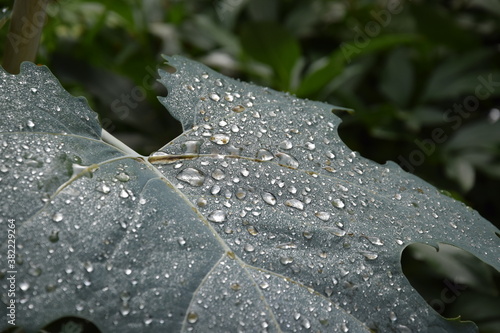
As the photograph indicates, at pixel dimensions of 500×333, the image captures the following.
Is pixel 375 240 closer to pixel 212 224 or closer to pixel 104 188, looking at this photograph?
pixel 212 224

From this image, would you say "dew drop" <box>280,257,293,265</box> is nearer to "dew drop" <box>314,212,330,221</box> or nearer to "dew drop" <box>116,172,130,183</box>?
"dew drop" <box>314,212,330,221</box>

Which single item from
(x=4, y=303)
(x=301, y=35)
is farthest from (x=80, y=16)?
(x=4, y=303)

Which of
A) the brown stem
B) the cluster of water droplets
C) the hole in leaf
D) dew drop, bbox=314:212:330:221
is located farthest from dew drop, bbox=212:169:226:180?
the hole in leaf

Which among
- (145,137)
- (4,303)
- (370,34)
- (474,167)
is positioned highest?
(4,303)

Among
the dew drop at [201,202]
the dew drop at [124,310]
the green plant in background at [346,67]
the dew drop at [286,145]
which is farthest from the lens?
the green plant in background at [346,67]

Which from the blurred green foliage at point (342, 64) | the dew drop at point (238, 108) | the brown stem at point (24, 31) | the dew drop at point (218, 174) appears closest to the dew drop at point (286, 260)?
the dew drop at point (218, 174)

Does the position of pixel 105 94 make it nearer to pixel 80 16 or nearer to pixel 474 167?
pixel 80 16

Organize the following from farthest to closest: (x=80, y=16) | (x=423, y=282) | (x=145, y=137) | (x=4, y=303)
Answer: (x=80, y=16) → (x=145, y=137) → (x=423, y=282) → (x=4, y=303)

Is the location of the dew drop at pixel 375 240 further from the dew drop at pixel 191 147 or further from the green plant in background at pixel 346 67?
the green plant in background at pixel 346 67
